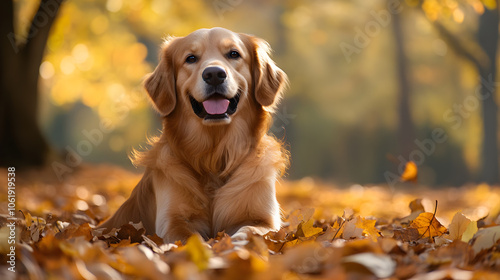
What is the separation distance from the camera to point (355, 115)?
21.5m

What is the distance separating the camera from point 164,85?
12.7 ft

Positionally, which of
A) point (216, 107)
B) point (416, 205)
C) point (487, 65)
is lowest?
point (416, 205)

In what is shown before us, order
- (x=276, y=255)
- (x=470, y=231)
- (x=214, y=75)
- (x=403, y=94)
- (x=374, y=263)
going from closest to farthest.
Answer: (x=374, y=263) < (x=276, y=255) < (x=470, y=231) < (x=214, y=75) < (x=403, y=94)

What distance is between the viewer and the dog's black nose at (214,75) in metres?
3.38

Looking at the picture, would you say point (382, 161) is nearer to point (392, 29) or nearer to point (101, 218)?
point (392, 29)

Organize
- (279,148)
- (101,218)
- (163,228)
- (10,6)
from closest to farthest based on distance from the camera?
(163,228)
(279,148)
(101,218)
(10,6)

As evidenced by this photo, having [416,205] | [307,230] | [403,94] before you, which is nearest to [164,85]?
[307,230]

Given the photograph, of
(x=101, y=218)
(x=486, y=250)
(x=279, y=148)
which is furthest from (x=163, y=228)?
(x=486, y=250)

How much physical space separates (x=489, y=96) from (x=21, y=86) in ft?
38.9

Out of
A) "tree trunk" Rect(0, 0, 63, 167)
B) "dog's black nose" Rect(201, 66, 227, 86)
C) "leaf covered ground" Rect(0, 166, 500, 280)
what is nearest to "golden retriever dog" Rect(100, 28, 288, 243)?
"dog's black nose" Rect(201, 66, 227, 86)

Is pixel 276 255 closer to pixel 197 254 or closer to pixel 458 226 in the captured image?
pixel 197 254

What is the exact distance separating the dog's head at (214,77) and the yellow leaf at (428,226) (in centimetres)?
143

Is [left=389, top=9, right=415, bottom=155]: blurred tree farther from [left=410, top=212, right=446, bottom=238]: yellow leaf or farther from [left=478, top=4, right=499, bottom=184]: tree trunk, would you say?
[left=410, top=212, right=446, bottom=238]: yellow leaf

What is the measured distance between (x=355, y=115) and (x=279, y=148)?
723 inches
